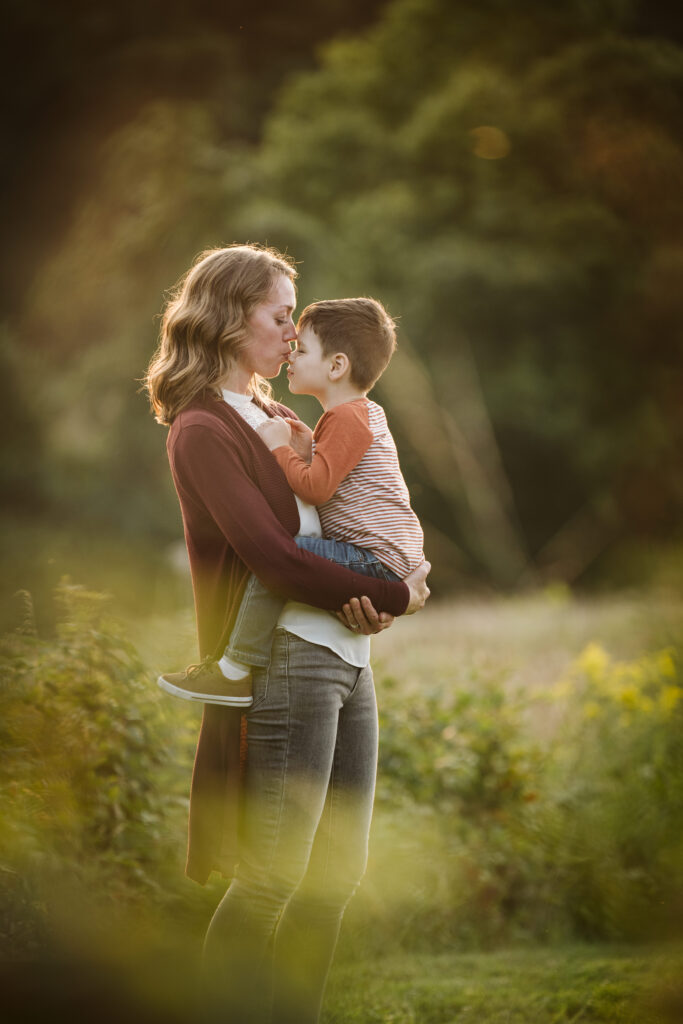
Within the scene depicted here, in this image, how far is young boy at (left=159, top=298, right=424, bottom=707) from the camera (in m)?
2.04

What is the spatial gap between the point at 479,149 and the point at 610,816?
7.34 metres

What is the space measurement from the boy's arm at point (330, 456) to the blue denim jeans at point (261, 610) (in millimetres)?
105

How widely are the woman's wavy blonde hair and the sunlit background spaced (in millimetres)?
552

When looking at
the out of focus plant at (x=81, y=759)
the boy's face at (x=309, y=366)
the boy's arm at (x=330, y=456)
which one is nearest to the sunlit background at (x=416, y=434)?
the out of focus plant at (x=81, y=759)

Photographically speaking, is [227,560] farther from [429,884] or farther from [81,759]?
[429,884]

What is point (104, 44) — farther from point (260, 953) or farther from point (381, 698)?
point (260, 953)

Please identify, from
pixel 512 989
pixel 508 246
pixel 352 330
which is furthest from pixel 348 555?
pixel 508 246

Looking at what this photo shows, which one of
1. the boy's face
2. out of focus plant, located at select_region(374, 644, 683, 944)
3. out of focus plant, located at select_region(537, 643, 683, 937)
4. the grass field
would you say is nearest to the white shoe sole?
the boy's face

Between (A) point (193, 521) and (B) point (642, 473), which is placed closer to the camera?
(A) point (193, 521)

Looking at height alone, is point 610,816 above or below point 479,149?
below

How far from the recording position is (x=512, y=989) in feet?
10.2

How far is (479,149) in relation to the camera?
9539 mm

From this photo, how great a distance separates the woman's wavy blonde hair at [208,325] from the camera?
2.15 m

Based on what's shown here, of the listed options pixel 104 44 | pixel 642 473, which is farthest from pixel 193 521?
pixel 642 473
